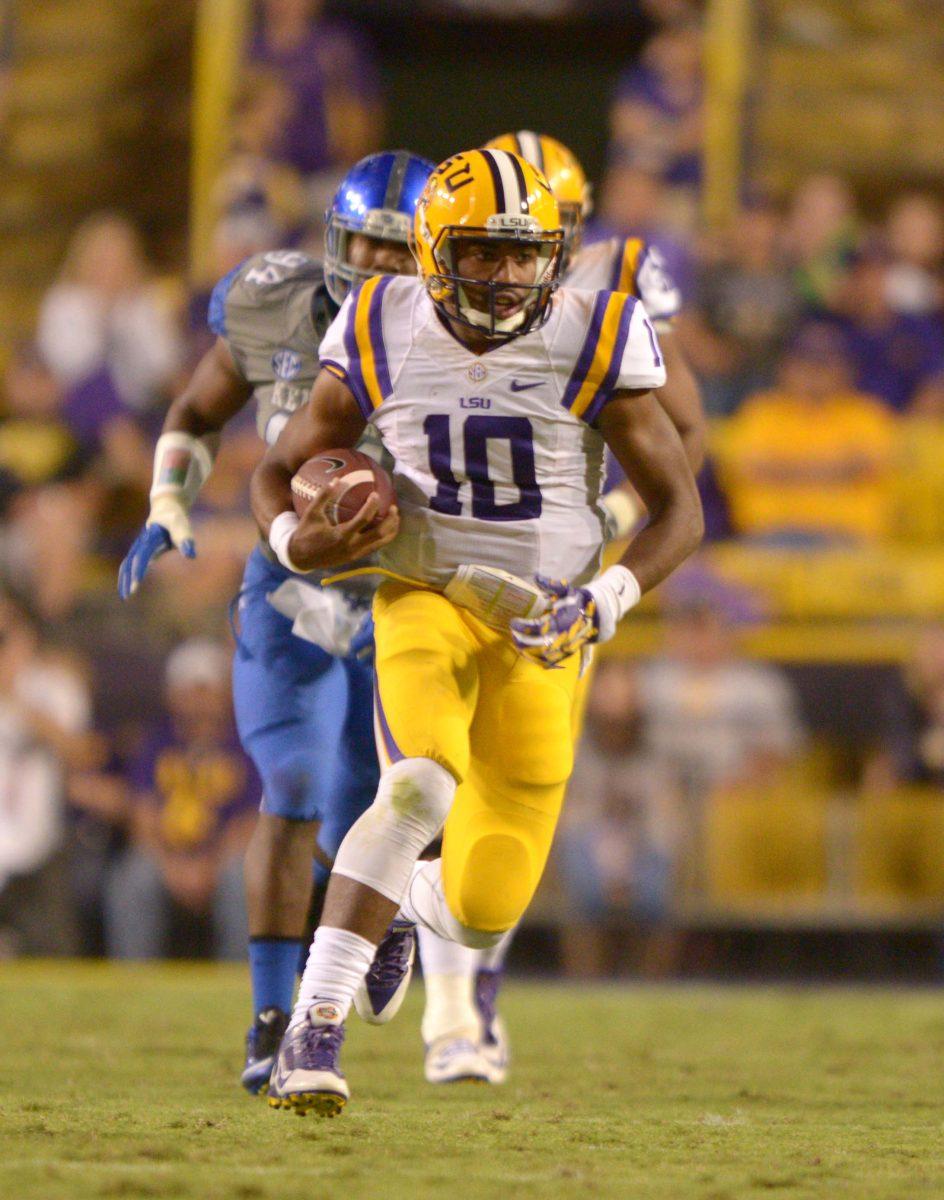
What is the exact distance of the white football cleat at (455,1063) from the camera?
13.0 feet

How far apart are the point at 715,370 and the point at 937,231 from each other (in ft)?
4.46

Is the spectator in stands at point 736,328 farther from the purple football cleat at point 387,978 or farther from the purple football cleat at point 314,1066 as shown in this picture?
the purple football cleat at point 314,1066

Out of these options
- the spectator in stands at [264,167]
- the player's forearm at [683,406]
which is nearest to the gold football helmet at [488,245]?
the player's forearm at [683,406]

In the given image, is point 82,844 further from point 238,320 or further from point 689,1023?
point 238,320

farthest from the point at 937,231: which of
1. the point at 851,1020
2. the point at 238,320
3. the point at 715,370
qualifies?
the point at 238,320

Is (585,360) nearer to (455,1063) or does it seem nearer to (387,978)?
(387,978)

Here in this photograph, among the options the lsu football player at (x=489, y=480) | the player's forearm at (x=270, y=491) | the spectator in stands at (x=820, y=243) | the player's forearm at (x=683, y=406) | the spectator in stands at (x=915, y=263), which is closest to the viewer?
the lsu football player at (x=489, y=480)

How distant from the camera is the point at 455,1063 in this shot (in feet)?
13.0

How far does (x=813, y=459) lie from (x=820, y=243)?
3.85 feet

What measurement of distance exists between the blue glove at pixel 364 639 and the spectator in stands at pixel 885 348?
15.6 ft

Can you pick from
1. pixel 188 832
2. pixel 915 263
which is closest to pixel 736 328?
pixel 915 263

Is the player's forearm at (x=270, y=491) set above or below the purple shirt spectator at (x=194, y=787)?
above

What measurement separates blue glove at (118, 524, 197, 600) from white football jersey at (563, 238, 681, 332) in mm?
1008

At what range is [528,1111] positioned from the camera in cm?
345
